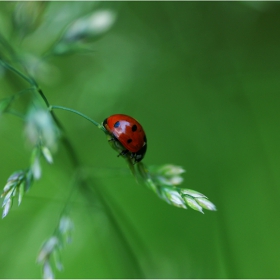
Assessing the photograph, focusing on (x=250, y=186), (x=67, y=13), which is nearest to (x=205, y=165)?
(x=250, y=186)

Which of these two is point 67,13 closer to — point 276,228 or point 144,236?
point 144,236

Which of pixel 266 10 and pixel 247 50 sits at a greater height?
pixel 266 10

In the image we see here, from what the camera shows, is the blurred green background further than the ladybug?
Yes

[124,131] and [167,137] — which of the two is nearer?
[124,131]

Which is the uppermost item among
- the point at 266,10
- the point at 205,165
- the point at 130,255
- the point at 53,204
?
the point at 266,10

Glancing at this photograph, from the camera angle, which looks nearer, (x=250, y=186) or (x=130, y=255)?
(x=130, y=255)

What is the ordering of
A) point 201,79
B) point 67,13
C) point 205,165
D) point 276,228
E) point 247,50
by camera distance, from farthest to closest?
point 247,50
point 201,79
point 205,165
point 276,228
point 67,13

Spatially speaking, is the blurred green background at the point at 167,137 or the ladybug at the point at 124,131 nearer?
the ladybug at the point at 124,131

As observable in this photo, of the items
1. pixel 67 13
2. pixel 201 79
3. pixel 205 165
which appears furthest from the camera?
pixel 201 79
